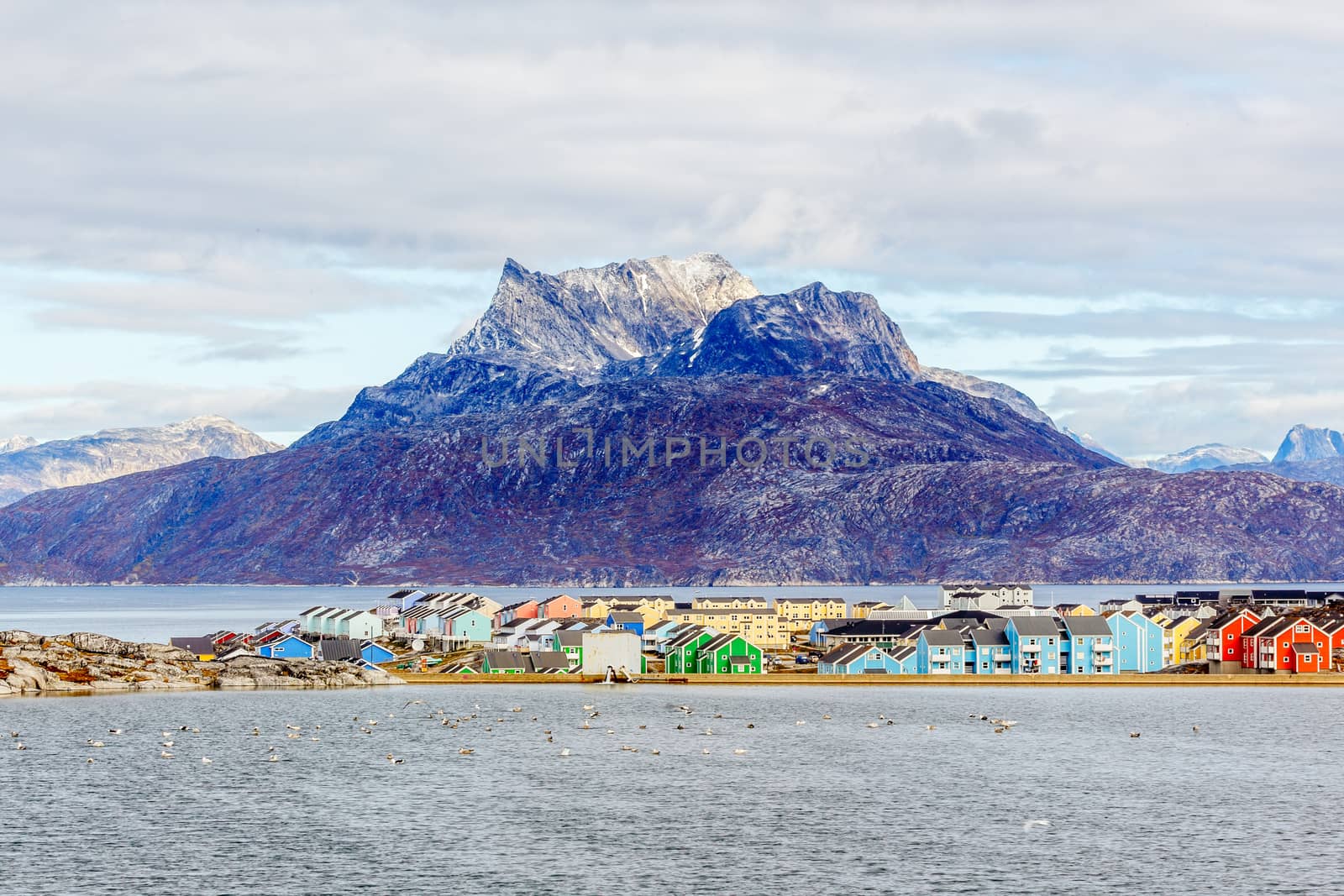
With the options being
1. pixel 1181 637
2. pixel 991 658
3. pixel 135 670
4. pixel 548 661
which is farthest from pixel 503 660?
pixel 1181 637

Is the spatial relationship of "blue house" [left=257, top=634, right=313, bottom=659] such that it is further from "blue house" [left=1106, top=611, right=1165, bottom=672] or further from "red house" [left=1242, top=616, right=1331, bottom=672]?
"red house" [left=1242, top=616, right=1331, bottom=672]

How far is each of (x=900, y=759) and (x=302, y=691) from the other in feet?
269

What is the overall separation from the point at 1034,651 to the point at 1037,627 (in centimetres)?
333

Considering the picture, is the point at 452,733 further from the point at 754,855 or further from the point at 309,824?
the point at 754,855

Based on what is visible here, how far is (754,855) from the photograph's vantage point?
78.1 meters

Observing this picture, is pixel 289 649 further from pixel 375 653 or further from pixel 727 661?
pixel 727 661

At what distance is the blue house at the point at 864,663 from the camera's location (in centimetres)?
17775

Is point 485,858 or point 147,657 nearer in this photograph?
point 485,858

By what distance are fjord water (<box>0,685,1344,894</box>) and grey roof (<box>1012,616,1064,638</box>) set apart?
2645 cm

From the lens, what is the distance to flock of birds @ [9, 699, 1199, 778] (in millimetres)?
115812

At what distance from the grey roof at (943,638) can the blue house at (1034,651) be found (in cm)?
567

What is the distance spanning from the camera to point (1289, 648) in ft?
584

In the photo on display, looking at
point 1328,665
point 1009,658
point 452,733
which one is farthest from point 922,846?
point 1328,665

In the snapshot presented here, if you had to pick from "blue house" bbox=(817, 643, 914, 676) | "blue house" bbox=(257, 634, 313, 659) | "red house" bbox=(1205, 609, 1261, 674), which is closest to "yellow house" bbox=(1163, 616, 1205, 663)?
"red house" bbox=(1205, 609, 1261, 674)
